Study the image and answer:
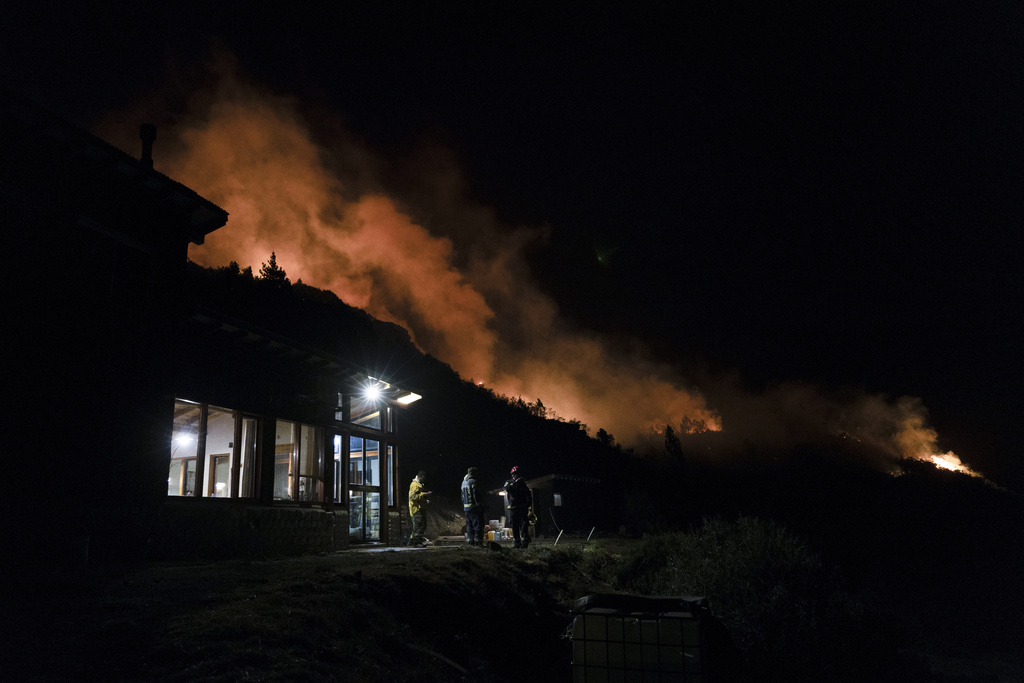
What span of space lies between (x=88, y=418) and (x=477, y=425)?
112ft

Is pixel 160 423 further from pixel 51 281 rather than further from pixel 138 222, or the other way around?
pixel 138 222

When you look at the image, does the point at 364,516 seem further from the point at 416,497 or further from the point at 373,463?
the point at 416,497

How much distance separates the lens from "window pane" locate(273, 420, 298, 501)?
1314cm

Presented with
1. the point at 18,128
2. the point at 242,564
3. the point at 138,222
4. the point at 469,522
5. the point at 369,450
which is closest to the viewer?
the point at 18,128

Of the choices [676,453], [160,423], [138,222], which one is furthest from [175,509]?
[676,453]

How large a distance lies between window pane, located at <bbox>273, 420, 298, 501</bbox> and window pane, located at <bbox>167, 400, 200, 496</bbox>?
5.88 feet

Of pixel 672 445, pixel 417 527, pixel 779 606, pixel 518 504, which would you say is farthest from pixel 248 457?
pixel 672 445

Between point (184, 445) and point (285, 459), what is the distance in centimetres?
239

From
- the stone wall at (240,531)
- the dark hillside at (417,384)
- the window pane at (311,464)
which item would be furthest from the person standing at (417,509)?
the dark hillside at (417,384)

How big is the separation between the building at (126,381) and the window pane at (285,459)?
0.11 ft

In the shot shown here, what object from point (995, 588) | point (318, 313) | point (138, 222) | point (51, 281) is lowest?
point (995, 588)

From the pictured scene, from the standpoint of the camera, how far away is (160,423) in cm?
994

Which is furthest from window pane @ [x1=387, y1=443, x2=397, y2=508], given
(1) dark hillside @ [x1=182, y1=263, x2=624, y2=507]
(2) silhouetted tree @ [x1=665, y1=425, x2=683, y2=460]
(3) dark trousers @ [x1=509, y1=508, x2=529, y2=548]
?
(2) silhouetted tree @ [x1=665, y1=425, x2=683, y2=460]

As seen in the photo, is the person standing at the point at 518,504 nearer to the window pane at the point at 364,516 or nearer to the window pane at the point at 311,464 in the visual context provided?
the window pane at the point at 364,516
